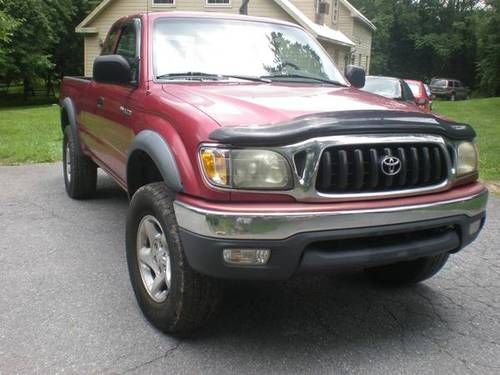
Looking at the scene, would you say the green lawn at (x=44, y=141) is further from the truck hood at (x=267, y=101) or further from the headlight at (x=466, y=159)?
the truck hood at (x=267, y=101)

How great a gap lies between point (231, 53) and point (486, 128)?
13479 mm

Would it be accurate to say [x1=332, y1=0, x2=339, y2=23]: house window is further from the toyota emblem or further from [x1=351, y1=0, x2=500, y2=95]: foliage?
the toyota emblem

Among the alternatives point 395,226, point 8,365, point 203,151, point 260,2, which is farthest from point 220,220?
point 260,2

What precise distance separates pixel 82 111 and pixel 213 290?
11.0 ft

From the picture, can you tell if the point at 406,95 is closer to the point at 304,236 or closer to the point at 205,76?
the point at 205,76

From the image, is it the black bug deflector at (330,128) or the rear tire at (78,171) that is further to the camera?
the rear tire at (78,171)

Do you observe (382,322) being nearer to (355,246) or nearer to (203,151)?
(355,246)

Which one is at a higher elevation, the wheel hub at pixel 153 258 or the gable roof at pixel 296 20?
the gable roof at pixel 296 20

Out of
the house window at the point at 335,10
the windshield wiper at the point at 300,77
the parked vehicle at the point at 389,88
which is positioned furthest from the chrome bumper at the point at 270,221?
the house window at the point at 335,10

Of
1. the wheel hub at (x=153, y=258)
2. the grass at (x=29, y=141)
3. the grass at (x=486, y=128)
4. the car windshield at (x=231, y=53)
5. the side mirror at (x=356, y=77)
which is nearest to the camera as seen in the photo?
the wheel hub at (x=153, y=258)

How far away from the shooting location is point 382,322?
3.59m

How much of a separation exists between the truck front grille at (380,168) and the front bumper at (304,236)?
0.14 metres

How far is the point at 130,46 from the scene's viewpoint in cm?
475

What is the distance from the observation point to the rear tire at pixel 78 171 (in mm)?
6270
